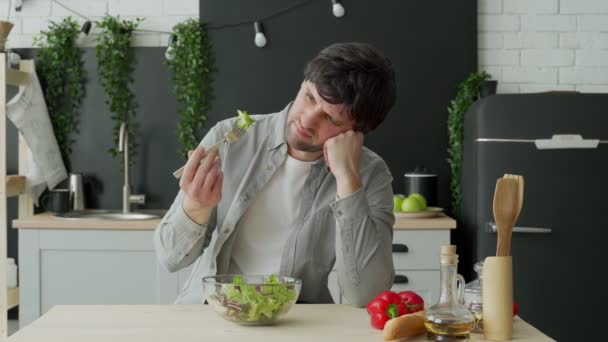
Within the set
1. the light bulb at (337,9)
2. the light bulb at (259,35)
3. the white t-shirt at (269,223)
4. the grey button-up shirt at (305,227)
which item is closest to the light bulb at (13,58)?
the light bulb at (259,35)

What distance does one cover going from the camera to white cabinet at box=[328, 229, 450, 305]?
406 cm

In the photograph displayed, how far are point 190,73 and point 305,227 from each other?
227 cm

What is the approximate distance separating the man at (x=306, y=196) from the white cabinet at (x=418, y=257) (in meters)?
1.52

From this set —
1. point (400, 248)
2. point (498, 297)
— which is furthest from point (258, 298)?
point (400, 248)

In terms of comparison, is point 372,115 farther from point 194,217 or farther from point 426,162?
point 426,162

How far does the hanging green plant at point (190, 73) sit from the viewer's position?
455cm

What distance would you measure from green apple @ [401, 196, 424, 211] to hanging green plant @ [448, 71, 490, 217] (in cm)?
39

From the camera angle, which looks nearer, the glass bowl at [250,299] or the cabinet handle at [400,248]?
the glass bowl at [250,299]

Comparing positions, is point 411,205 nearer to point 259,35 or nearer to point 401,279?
point 401,279

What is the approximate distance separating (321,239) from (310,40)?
7.55ft

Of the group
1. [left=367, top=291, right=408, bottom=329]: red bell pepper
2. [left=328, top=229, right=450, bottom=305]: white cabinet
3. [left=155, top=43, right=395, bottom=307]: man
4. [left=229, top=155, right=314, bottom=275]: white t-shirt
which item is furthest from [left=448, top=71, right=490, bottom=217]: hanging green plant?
[left=367, top=291, right=408, bottom=329]: red bell pepper

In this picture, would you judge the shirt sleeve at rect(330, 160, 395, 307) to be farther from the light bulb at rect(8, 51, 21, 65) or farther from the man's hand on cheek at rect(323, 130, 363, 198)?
the light bulb at rect(8, 51, 21, 65)

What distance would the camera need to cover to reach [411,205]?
13.6 ft

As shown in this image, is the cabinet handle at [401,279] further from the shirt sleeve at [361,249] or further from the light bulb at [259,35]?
the shirt sleeve at [361,249]
